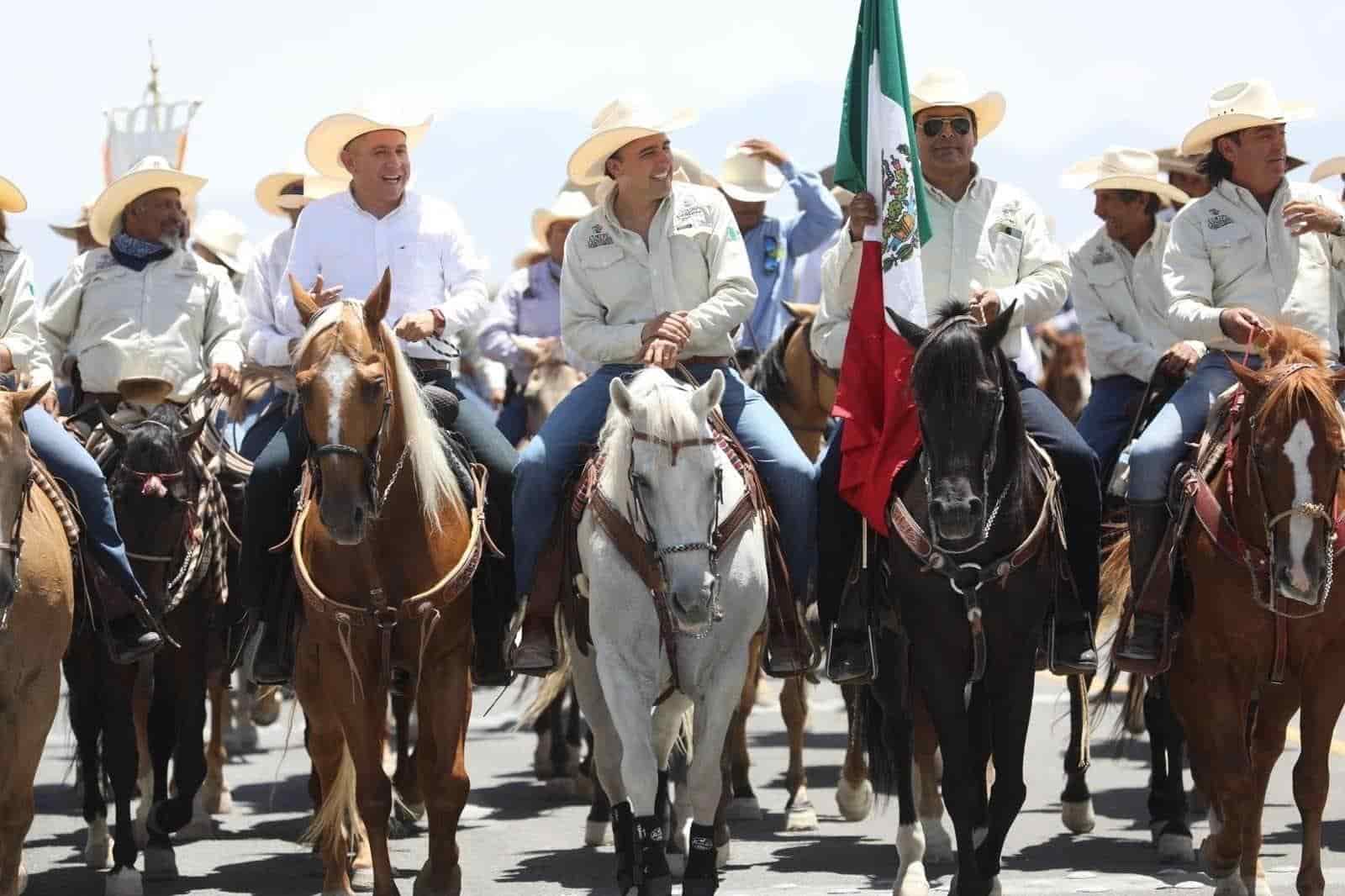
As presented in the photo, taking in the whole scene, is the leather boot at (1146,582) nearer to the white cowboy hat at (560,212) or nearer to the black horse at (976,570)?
the black horse at (976,570)

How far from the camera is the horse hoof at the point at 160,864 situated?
11.8m

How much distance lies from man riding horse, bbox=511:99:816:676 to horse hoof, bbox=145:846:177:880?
2.49 metres

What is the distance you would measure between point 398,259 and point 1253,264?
4.06m

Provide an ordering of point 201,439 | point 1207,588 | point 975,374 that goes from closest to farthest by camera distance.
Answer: point 975,374 < point 1207,588 < point 201,439

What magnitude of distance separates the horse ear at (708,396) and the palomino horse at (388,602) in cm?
127

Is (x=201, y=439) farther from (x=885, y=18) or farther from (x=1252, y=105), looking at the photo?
(x=1252, y=105)

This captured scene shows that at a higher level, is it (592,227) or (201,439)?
(592,227)

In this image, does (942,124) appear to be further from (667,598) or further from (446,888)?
(446,888)

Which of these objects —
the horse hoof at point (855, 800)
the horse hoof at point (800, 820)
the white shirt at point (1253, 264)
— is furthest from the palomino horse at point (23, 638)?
the white shirt at point (1253, 264)

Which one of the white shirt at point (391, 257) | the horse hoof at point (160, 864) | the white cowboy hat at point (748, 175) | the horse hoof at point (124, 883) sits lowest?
the horse hoof at point (160, 864)

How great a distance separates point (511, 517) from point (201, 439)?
2489 mm

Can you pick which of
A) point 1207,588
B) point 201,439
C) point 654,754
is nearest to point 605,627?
point 654,754

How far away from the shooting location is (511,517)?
36.1 feet

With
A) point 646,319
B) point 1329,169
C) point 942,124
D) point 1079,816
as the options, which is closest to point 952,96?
point 942,124
